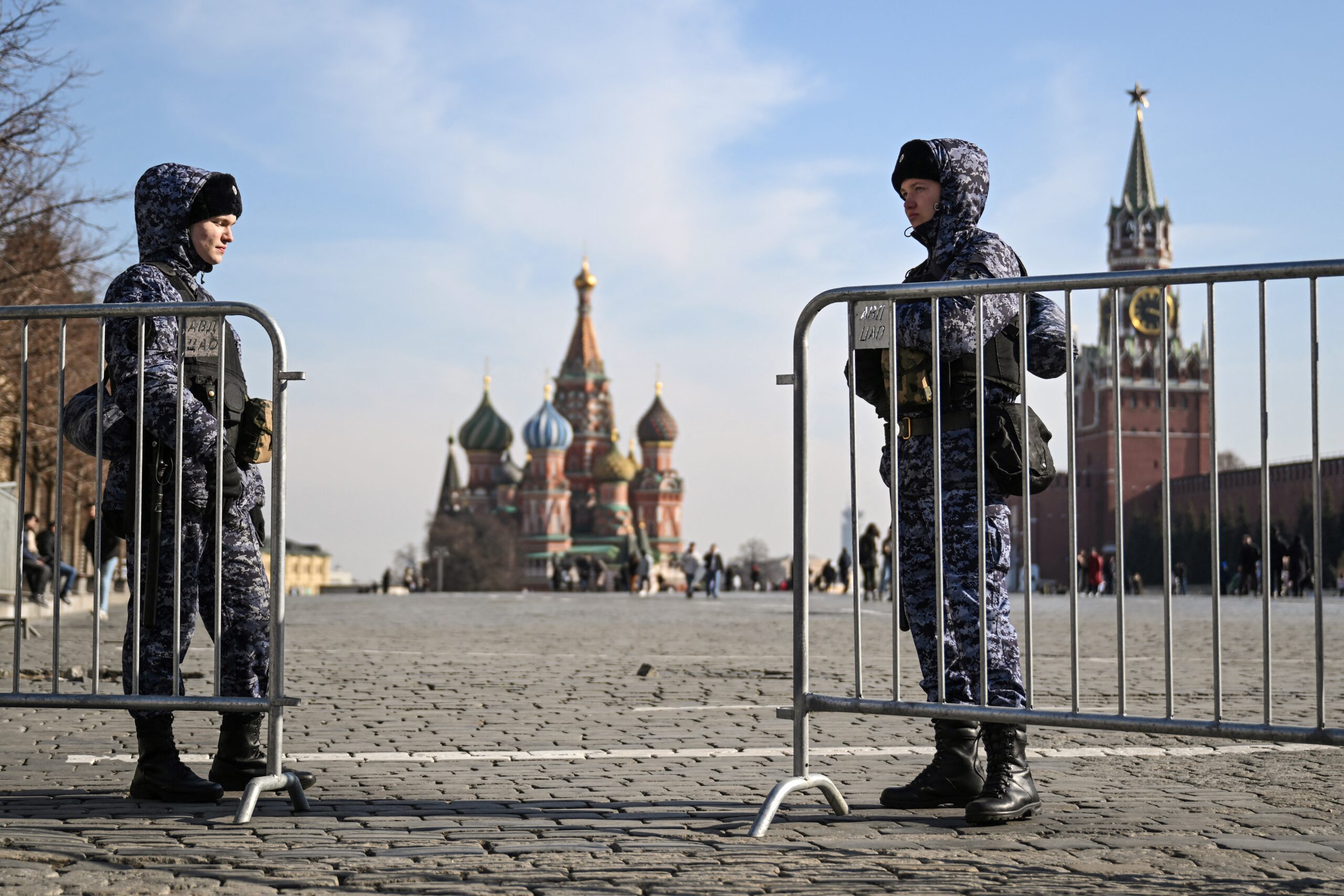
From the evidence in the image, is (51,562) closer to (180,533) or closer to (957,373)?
(180,533)

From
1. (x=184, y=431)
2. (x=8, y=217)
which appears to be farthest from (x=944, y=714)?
(x=8, y=217)

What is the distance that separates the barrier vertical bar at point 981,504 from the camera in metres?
4.41

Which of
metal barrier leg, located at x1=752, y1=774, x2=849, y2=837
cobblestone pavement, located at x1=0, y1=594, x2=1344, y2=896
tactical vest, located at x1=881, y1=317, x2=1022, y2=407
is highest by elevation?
tactical vest, located at x1=881, y1=317, x2=1022, y2=407

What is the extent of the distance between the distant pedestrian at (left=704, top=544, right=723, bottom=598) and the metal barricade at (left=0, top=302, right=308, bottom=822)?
36.1 metres

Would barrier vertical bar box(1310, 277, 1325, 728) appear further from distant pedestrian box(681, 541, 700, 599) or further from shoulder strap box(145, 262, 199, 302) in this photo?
distant pedestrian box(681, 541, 700, 599)

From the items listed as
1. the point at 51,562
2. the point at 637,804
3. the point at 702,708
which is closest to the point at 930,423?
the point at 637,804

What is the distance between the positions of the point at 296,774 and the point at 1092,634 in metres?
12.6

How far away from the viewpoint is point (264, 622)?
16.3 ft

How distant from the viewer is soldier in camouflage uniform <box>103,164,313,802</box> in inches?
192

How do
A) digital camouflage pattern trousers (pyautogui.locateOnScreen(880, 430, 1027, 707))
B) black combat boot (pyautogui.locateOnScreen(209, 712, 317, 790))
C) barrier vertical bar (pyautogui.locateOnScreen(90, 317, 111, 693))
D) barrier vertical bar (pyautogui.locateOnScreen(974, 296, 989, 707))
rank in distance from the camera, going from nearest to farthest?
barrier vertical bar (pyautogui.locateOnScreen(974, 296, 989, 707))
digital camouflage pattern trousers (pyautogui.locateOnScreen(880, 430, 1027, 707))
barrier vertical bar (pyautogui.locateOnScreen(90, 317, 111, 693))
black combat boot (pyautogui.locateOnScreen(209, 712, 317, 790))

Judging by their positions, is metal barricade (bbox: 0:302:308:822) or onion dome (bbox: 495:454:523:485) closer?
metal barricade (bbox: 0:302:308:822)

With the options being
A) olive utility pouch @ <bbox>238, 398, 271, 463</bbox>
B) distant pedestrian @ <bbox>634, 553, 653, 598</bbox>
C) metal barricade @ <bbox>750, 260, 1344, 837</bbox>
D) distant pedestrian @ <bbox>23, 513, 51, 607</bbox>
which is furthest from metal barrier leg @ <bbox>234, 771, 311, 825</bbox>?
distant pedestrian @ <bbox>634, 553, 653, 598</bbox>

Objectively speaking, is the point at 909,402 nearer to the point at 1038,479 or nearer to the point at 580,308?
the point at 1038,479

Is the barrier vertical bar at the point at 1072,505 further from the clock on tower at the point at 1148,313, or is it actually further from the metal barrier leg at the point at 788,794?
the metal barrier leg at the point at 788,794
